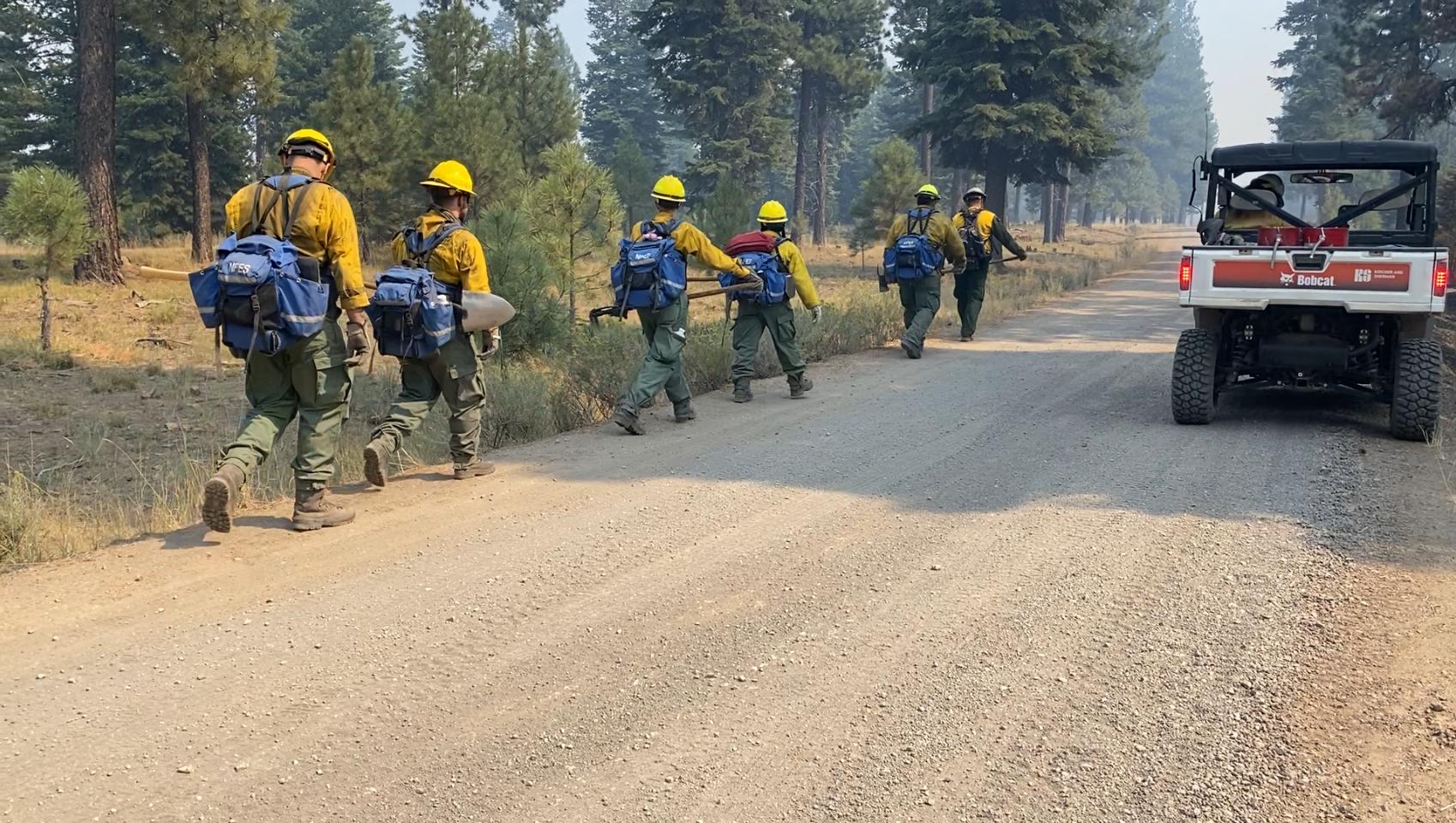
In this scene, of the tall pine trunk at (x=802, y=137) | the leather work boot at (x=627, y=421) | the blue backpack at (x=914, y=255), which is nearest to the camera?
the leather work boot at (x=627, y=421)

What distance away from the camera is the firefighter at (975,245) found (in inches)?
587

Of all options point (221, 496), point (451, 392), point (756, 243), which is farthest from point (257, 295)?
point (756, 243)

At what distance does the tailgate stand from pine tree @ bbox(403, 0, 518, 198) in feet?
74.4

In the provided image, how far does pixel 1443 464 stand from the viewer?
25.9ft

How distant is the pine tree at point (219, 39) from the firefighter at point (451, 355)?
20.8 meters

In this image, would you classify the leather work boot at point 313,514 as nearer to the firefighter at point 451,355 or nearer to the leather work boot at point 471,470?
the firefighter at point 451,355

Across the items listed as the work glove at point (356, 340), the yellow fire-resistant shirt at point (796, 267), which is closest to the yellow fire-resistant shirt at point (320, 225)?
the work glove at point (356, 340)

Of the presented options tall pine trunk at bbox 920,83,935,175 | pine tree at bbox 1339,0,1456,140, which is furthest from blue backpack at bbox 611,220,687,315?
tall pine trunk at bbox 920,83,935,175

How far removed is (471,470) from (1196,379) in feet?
19.2

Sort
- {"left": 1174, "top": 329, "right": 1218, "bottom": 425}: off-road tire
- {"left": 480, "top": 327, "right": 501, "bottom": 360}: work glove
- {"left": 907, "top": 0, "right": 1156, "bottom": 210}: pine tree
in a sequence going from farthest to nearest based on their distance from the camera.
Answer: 1. {"left": 907, "top": 0, "right": 1156, "bottom": 210}: pine tree
2. {"left": 1174, "top": 329, "right": 1218, "bottom": 425}: off-road tire
3. {"left": 480, "top": 327, "right": 501, "bottom": 360}: work glove

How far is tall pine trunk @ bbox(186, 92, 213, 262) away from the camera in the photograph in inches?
1069

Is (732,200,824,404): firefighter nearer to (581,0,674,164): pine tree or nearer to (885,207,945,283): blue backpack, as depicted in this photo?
(885,207,945,283): blue backpack

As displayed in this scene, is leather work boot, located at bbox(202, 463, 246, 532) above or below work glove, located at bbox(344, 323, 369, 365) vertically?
below

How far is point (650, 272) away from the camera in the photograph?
29.3 feet
